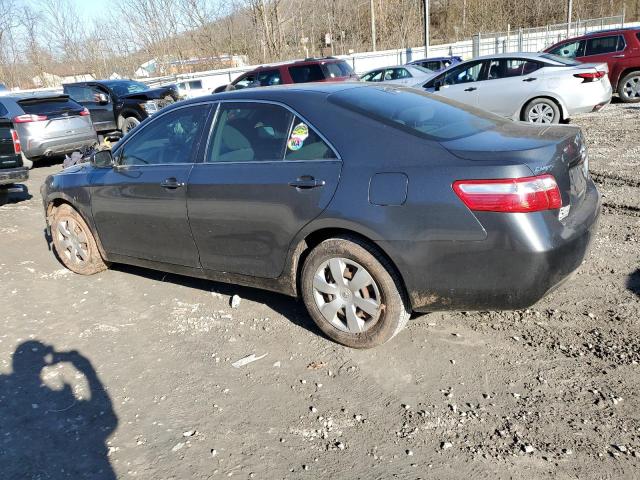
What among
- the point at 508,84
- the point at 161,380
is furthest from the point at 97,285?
the point at 508,84

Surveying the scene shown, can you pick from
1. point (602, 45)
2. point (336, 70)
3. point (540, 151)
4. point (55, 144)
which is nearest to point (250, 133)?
point (540, 151)

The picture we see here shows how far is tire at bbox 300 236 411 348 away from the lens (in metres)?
3.38

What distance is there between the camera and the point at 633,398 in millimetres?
2910

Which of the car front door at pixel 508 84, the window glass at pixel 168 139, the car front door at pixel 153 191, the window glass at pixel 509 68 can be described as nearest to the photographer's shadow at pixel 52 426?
the car front door at pixel 153 191

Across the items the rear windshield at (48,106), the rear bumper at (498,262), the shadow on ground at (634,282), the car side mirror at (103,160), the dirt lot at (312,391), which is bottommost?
the shadow on ground at (634,282)

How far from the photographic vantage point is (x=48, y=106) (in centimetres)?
1130

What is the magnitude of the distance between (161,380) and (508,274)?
2.21 meters

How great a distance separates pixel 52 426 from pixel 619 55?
15.0 metres

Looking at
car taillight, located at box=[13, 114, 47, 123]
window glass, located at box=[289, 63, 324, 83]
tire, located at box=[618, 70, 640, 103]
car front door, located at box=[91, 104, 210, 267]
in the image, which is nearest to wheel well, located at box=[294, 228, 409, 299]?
car front door, located at box=[91, 104, 210, 267]

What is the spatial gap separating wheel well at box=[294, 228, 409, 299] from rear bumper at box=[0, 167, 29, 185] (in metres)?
6.03

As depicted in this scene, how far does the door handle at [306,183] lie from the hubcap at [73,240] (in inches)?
106

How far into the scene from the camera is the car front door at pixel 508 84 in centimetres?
1112

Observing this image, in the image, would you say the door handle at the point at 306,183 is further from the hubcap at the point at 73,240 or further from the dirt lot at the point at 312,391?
the hubcap at the point at 73,240

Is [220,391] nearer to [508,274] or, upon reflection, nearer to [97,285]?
[508,274]
